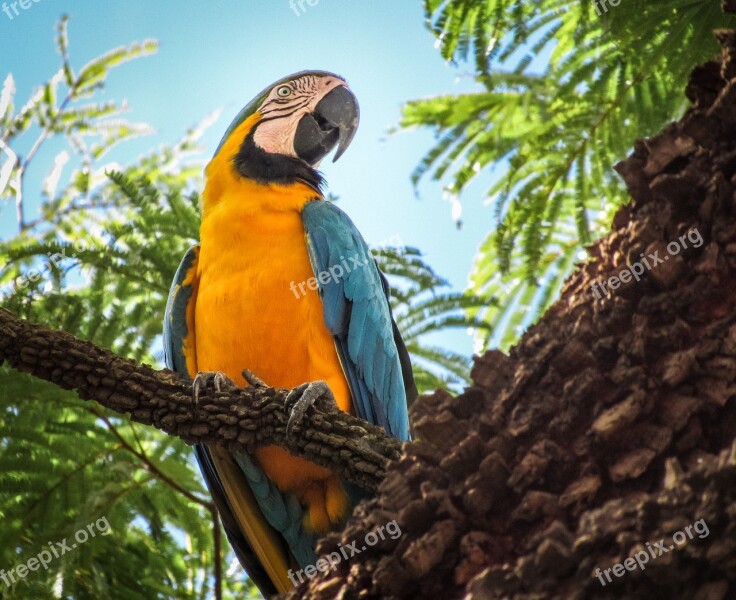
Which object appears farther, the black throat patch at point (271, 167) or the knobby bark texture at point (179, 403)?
the black throat patch at point (271, 167)

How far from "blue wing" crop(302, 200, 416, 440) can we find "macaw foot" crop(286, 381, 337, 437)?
525 millimetres

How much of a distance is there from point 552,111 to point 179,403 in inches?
96.0

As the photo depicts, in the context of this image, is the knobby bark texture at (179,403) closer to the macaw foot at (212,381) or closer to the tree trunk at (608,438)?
the macaw foot at (212,381)

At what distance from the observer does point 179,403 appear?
2359mm

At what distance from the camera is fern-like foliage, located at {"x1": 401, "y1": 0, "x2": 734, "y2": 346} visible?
3.27m

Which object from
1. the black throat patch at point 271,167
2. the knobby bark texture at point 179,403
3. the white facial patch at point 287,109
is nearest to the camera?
the knobby bark texture at point 179,403

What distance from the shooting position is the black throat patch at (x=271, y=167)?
143 inches

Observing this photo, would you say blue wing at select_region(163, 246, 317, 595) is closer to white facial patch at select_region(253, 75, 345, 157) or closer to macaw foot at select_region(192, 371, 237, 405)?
macaw foot at select_region(192, 371, 237, 405)

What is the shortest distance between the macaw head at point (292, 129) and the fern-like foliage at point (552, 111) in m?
0.39

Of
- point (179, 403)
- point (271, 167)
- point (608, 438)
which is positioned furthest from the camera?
point (271, 167)

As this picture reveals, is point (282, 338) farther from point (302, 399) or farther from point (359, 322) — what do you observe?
point (302, 399)

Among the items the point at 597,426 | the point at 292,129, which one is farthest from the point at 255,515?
the point at 597,426

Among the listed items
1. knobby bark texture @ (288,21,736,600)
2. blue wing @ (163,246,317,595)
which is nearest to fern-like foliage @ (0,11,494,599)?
blue wing @ (163,246,317,595)

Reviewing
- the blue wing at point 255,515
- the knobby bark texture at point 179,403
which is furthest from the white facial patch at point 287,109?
the knobby bark texture at point 179,403
